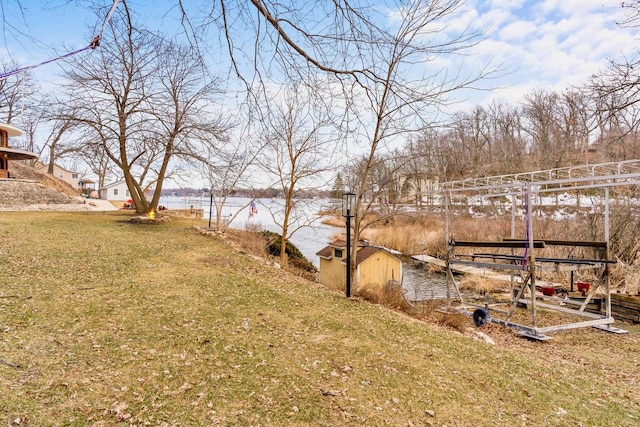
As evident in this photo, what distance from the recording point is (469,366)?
13.3 ft

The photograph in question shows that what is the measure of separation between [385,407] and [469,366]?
151 cm

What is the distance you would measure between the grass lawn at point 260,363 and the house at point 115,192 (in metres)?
38.9

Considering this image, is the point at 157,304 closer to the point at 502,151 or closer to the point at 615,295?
the point at 615,295

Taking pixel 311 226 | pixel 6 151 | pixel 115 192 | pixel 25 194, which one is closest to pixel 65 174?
pixel 115 192

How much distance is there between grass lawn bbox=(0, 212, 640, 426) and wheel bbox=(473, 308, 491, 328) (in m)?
0.31

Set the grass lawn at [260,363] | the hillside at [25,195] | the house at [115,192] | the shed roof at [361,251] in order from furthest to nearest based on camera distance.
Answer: the house at [115,192] < the hillside at [25,195] < the shed roof at [361,251] < the grass lawn at [260,363]

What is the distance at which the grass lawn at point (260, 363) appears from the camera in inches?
115

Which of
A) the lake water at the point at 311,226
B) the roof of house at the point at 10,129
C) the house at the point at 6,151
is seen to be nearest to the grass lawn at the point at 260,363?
the lake water at the point at 311,226

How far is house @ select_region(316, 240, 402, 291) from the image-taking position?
1224 centimetres

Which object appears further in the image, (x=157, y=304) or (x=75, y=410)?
(x=157, y=304)

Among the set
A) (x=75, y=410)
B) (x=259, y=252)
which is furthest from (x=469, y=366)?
(x=259, y=252)

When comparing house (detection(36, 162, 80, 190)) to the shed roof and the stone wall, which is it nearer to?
the stone wall

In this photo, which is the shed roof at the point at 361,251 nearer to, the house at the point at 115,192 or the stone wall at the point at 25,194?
the stone wall at the point at 25,194

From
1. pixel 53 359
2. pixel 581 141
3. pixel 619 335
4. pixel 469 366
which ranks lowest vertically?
pixel 619 335
